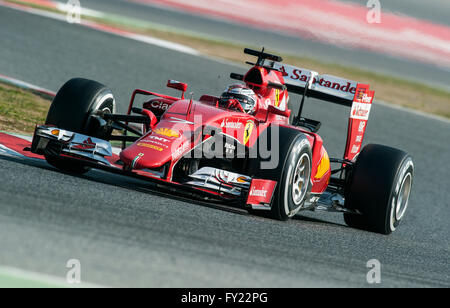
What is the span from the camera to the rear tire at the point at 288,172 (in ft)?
22.1

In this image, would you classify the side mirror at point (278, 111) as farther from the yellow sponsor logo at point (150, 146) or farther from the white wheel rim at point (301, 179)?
the yellow sponsor logo at point (150, 146)

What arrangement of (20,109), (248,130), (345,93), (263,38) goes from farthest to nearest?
(263,38) < (20,109) < (345,93) < (248,130)

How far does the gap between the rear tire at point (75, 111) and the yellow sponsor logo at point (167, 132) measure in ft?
2.36

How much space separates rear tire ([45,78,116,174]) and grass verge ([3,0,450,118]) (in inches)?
568

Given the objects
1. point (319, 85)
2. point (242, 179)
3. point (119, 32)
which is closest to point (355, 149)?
point (319, 85)

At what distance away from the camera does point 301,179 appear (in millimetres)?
7289

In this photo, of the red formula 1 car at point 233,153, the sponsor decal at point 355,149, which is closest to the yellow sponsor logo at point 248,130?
the red formula 1 car at point 233,153

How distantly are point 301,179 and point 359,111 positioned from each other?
2026mm

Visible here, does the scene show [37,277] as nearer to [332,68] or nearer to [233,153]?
[233,153]

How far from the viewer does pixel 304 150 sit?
23.3 ft

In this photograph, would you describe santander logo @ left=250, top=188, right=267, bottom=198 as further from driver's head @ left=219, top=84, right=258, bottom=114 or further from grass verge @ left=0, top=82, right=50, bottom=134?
grass verge @ left=0, top=82, right=50, bottom=134

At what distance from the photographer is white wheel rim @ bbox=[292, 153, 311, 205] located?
23.5 ft
